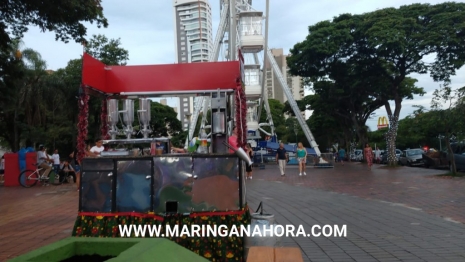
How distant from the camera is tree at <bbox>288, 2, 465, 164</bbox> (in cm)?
2661

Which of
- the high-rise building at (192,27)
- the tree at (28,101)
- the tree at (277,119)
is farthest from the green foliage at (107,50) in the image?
the high-rise building at (192,27)

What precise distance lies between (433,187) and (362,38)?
17657mm

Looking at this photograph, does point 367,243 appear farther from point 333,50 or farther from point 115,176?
point 333,50

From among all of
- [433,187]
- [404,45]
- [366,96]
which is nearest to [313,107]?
[366,96]

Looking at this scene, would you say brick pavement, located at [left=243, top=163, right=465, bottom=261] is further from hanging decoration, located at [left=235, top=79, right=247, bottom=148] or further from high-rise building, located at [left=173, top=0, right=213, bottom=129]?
high-rise building, located at [left=173, top=0, right=213, bottom=129]

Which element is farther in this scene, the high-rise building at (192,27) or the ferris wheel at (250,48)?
the high-rise building at (192,27)

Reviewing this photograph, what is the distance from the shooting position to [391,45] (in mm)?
26938

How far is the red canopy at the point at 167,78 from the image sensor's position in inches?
309

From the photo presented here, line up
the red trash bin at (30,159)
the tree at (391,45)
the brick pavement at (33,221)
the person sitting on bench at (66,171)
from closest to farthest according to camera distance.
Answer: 1. the brick pavement at (33,221)
2. the person sitting on bench at (66,171)
3. the red trash bin at (30,159)
4. the tree at (391,45)

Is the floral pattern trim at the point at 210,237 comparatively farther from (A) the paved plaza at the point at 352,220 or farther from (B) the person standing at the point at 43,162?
(B) the person standing at the point at 43,162

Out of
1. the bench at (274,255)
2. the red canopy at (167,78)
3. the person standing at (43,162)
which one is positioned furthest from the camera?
the person standing at (43,162)

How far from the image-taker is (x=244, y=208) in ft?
17.1

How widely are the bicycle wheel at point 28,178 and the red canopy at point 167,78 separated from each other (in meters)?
11.6

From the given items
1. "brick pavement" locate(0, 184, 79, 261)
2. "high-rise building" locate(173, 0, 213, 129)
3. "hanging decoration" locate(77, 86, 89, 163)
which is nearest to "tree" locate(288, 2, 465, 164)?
"brick pavement" locate(0, 184, 79, 261)
